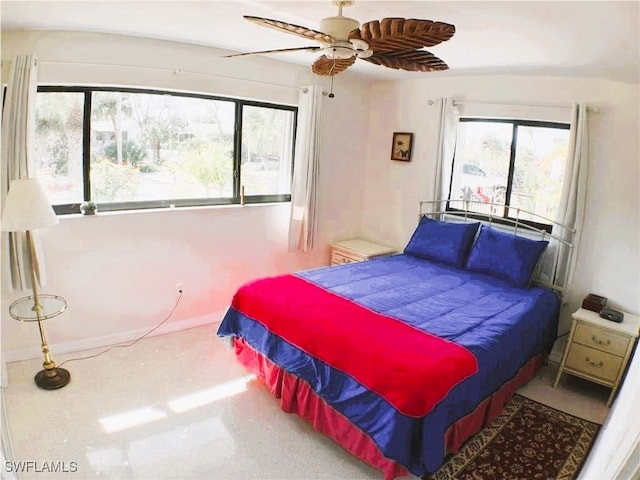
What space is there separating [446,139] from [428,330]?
7.31ft

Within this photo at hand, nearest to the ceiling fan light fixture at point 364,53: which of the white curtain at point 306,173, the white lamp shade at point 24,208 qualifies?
the white curtain at point 306,173

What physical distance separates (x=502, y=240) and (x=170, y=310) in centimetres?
288

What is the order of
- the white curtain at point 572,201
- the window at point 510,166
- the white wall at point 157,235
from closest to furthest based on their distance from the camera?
the white wall at point 157,235 < the white curtain at point 572,201 < the window at point 510,166

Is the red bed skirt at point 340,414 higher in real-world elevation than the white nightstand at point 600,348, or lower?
lower

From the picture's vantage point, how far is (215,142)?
3939 millimetres

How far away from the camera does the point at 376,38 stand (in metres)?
1.87

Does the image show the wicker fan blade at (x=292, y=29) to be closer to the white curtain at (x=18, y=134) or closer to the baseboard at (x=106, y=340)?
the white curtain at (x=18, y=134)

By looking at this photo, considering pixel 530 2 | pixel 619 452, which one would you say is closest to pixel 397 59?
pixel 530 2

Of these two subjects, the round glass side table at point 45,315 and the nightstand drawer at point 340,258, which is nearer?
the round glass side table at point 45,315

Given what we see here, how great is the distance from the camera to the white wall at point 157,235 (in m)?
3.09

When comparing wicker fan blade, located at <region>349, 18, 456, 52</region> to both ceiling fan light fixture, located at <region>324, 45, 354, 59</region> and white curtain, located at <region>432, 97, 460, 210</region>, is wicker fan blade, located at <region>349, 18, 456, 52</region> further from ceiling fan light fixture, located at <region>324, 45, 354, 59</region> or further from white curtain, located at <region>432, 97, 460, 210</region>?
white curtain, located at <region>432, 97, 460, 210</region>

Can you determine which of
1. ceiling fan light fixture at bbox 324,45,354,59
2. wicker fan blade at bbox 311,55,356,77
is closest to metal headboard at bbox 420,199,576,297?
wicker fan blade at bbox 311,55,356,77

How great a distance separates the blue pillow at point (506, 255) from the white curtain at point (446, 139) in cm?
73

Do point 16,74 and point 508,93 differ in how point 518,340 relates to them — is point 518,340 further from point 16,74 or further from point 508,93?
point 16,74
